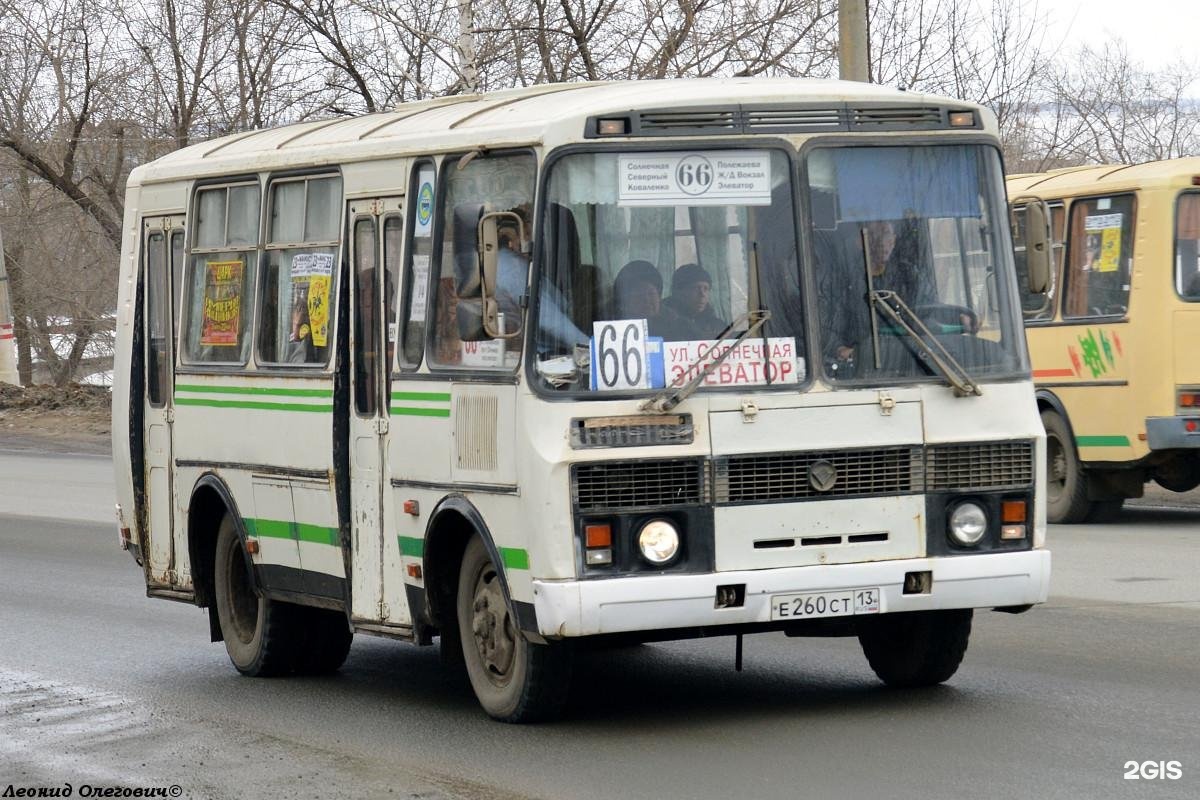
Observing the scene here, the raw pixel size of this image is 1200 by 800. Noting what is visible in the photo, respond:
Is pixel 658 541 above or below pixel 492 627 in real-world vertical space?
above

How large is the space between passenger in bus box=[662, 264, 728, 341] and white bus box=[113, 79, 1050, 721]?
0.04 feet

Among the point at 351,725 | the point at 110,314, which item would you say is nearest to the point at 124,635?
the point at 351,725

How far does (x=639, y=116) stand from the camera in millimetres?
8289

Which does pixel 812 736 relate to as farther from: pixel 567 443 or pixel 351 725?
pixel 351 725

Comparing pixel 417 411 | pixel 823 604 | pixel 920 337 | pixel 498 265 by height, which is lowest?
pixel 823 604

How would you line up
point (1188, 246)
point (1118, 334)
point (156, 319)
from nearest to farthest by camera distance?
point (156, 319) → point (1188, 246) → point (1118, 334)

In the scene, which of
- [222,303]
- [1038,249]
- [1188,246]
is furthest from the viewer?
[1188,246]

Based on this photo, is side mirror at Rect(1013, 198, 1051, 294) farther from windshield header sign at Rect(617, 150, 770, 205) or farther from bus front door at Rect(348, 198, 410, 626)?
bus front door at Rect(348, 198, 410, 626)

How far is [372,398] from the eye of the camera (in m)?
9.52

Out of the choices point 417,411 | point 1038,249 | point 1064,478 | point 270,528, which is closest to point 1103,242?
point 1064,478

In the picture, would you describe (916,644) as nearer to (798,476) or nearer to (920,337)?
(798,476)

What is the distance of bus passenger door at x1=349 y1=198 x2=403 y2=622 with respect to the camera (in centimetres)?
943

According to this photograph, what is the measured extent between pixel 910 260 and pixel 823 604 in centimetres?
141

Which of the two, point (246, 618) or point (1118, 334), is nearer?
point (246, 618)
